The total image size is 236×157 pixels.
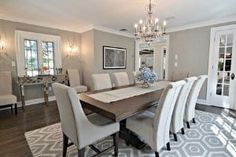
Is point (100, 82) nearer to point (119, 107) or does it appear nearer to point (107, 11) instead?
point (119, 107)

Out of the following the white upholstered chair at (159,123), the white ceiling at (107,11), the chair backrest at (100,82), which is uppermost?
the white ceiling at (107,11)

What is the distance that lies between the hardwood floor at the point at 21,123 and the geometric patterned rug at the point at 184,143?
0.14 meters

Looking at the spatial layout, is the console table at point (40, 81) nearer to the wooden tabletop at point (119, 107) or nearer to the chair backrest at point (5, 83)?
the chair backrest at point (5, 83)

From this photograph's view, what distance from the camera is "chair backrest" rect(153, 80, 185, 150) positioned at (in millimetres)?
1650

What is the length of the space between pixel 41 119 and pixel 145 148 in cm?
240

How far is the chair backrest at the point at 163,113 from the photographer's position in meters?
1.65

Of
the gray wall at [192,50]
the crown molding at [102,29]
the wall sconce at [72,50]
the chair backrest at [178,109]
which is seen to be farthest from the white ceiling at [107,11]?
the chair backrest at [178,109]

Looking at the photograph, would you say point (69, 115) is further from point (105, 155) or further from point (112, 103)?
point (105, 155)

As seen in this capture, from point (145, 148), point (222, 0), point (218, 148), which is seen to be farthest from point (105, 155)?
point (222, 0)

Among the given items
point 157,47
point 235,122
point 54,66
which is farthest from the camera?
point 157,47

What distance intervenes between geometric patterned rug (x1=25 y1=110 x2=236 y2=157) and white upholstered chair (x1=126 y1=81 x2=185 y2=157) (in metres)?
0.32

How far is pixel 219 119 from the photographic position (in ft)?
10.4

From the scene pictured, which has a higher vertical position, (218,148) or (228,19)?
(228,19)

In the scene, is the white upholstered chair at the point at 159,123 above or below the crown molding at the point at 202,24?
below
